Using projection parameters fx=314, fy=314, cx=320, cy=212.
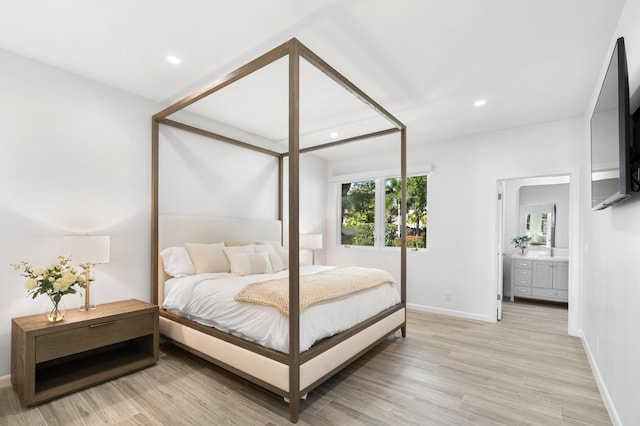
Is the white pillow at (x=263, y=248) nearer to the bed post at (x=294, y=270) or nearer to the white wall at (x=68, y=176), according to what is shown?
the white wall at (x=68, y=176)

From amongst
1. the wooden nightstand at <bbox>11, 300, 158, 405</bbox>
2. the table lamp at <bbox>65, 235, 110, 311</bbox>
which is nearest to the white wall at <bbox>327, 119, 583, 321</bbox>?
the wooden nightstand at <bbox>11, 300, 158, 405</bbox>

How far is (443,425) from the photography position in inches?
81.7

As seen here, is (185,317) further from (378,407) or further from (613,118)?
(613,118)

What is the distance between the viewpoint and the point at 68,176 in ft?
9.45

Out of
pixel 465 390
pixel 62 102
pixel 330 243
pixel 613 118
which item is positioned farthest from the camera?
pixel 330 243

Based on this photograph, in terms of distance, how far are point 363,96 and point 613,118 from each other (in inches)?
69.6

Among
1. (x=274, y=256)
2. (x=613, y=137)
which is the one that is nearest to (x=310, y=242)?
(x=274, y=256)

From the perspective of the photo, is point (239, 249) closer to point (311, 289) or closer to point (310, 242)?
point (311, 289)

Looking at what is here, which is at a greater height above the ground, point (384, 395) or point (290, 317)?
point (290, 317)

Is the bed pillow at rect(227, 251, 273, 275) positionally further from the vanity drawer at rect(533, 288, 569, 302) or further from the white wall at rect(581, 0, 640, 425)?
the vanity drawer at rect(533, 288, 569, 302)

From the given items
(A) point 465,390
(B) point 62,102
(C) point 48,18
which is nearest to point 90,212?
(B) point 62,102

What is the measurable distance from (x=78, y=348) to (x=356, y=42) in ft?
10.6

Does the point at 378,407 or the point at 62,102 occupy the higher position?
the point at 62,102

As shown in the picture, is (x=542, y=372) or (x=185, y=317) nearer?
(x=542, y=372)
